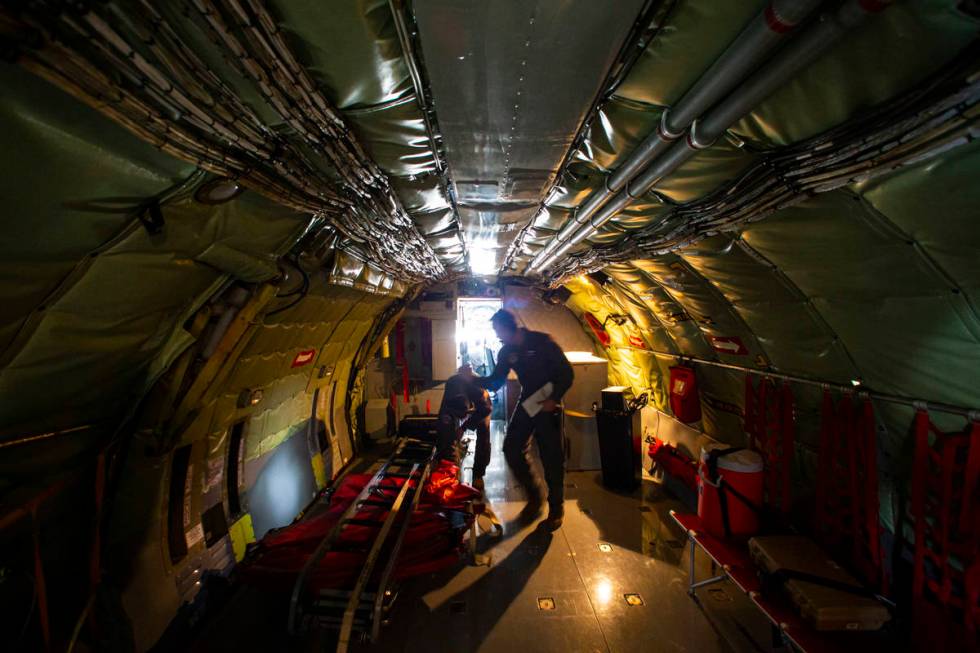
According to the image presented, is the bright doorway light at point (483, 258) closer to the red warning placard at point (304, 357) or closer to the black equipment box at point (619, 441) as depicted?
the red warning placard at point (304, 357)

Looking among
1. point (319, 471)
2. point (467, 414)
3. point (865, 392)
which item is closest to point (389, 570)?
point (467, 414)

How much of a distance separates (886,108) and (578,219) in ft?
7.31

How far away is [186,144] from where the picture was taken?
1.50 m

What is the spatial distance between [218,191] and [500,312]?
12.7 ft

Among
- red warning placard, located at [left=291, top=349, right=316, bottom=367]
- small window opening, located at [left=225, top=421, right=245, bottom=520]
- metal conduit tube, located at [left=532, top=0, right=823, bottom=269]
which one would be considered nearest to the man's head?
red warning placard, located at [left=291, top=349, right=316, bottom=367]

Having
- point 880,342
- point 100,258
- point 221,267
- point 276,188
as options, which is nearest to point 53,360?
point 100,258

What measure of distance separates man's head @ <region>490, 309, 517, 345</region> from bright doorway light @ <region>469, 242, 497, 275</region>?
3.59 feet

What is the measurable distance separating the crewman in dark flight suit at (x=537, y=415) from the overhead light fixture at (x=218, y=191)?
3776 mm

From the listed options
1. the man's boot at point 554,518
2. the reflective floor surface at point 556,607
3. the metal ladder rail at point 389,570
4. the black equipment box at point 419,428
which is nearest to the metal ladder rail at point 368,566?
the metal ladder rail at point 389,570

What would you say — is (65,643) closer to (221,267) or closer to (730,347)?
(221,267)

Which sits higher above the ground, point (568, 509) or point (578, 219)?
point (578, 219)

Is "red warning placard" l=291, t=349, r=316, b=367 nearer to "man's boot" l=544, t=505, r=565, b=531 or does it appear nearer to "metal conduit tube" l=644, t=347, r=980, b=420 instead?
"man's boot" l=544, t=505, r=565, b=531

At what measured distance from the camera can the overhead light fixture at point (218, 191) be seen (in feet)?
6.45

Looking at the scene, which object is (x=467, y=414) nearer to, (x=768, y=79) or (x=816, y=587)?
(x=816, y=587)
